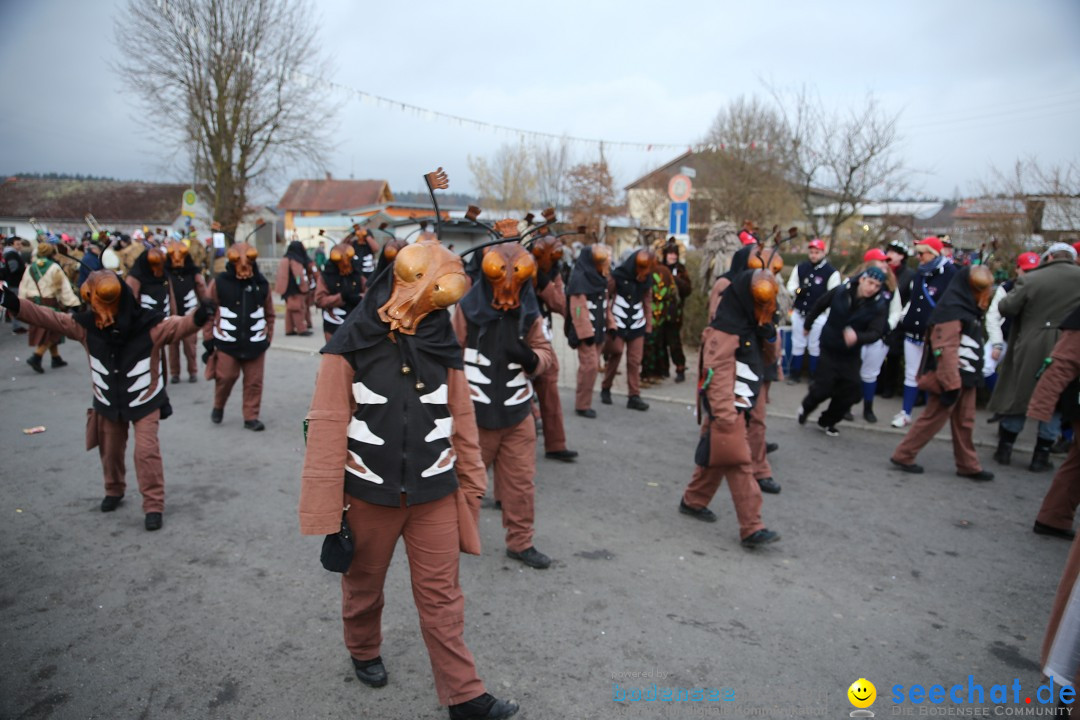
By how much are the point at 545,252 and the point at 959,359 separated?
3824 millimetres

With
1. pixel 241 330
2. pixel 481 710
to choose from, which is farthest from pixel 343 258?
pixel 481 710

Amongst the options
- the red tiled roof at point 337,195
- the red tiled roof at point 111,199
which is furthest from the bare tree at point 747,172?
the red tiled roof at point 337,195

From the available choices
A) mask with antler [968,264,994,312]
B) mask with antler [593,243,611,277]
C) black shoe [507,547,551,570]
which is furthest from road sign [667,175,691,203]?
black shoe [507,547,551,570]

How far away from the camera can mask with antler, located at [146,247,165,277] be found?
8039 millimetres

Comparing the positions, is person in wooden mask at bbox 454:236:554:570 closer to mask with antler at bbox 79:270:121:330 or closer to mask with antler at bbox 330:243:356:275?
mask with antler at bbox 79:270:121:330

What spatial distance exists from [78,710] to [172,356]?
24.6ft

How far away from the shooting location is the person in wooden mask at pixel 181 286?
8969 mm

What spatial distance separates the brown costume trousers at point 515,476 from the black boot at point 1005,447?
536 cm

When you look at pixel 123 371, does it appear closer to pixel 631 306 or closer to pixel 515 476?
pixel 515 476

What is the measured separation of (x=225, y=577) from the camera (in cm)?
420

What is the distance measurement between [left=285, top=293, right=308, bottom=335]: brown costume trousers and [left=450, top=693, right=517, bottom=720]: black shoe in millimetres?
11937

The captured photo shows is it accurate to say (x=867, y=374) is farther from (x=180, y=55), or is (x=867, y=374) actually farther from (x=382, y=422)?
(x=180, y=55)

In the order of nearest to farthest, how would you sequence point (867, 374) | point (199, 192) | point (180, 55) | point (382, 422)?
point (382, 422), point (867, 374), point (180, 55), point (199, 192)

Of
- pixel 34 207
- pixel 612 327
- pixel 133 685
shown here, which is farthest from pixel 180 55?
pixel 133 685
